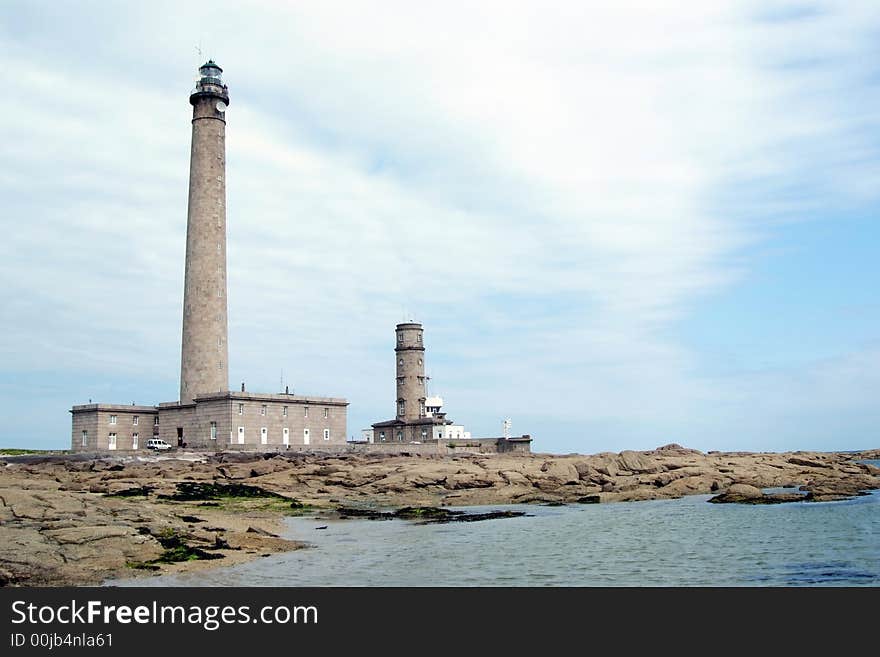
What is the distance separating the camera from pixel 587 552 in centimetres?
2548

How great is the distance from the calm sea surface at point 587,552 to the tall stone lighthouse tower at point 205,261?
38.2 metres

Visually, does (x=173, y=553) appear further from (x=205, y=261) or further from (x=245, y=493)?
(x=205, y=261)

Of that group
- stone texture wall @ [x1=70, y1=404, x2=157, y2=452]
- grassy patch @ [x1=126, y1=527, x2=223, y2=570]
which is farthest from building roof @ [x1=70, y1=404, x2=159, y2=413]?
grassy patch @ [x1=126, y1=527, x2=223, y2=570]

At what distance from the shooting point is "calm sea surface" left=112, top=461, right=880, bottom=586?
2069 cm

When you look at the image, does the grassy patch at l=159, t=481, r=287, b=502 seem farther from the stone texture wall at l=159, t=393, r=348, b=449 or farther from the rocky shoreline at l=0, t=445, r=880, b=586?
the stone texture wall at l=159, t=393, r=348, b=449

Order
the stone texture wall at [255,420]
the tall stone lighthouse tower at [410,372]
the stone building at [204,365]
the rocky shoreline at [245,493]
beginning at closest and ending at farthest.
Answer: the rocky shoreline at [245,493], the stone texture wall at [255,420], the stone building at [204,365], the tall stone lighthouse tower at [410,372]

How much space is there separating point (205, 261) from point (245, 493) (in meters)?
31.9

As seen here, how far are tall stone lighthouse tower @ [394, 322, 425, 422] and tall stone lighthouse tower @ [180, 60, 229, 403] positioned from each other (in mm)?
28366

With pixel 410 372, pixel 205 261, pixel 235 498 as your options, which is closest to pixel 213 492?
pixel 235 498

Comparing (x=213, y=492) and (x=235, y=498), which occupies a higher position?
(x=213, y=492)

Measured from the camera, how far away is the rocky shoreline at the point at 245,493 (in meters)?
21.2

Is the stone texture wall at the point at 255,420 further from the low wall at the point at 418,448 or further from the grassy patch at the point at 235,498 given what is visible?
the grassy patch at the point at 235,498

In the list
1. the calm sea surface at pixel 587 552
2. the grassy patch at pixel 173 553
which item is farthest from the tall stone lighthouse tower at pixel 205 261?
the grassy patch at pixel 173 553
